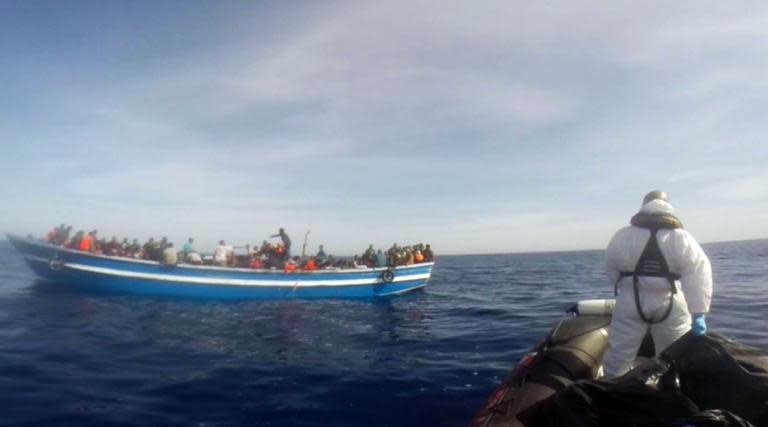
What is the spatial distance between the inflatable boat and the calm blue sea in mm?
1794

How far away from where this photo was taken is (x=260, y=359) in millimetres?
9523

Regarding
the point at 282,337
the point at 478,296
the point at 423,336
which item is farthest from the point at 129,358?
the point at 478,296

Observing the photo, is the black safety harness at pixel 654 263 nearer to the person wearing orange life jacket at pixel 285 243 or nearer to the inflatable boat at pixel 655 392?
the inflatable boat at pixel 655 392

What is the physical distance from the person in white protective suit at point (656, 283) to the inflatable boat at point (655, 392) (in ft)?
1.01

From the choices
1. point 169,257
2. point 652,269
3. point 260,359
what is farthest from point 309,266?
point 652,269

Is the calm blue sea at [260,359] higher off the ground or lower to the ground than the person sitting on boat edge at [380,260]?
lower

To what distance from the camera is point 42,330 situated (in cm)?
1159

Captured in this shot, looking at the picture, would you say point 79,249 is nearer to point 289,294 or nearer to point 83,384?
point 289,294

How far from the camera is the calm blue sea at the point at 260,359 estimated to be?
21.0 ft

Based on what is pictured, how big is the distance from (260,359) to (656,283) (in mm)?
8096

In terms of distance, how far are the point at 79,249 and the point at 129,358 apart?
1273 cm

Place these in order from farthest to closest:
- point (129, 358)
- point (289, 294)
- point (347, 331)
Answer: point (289, 294), point (347, 331), point (129, 358)

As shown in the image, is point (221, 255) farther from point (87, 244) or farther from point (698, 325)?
point (698, 325)

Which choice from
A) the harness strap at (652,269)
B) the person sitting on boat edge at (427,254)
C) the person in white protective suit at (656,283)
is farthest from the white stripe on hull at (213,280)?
the harness strap at (652,269)
